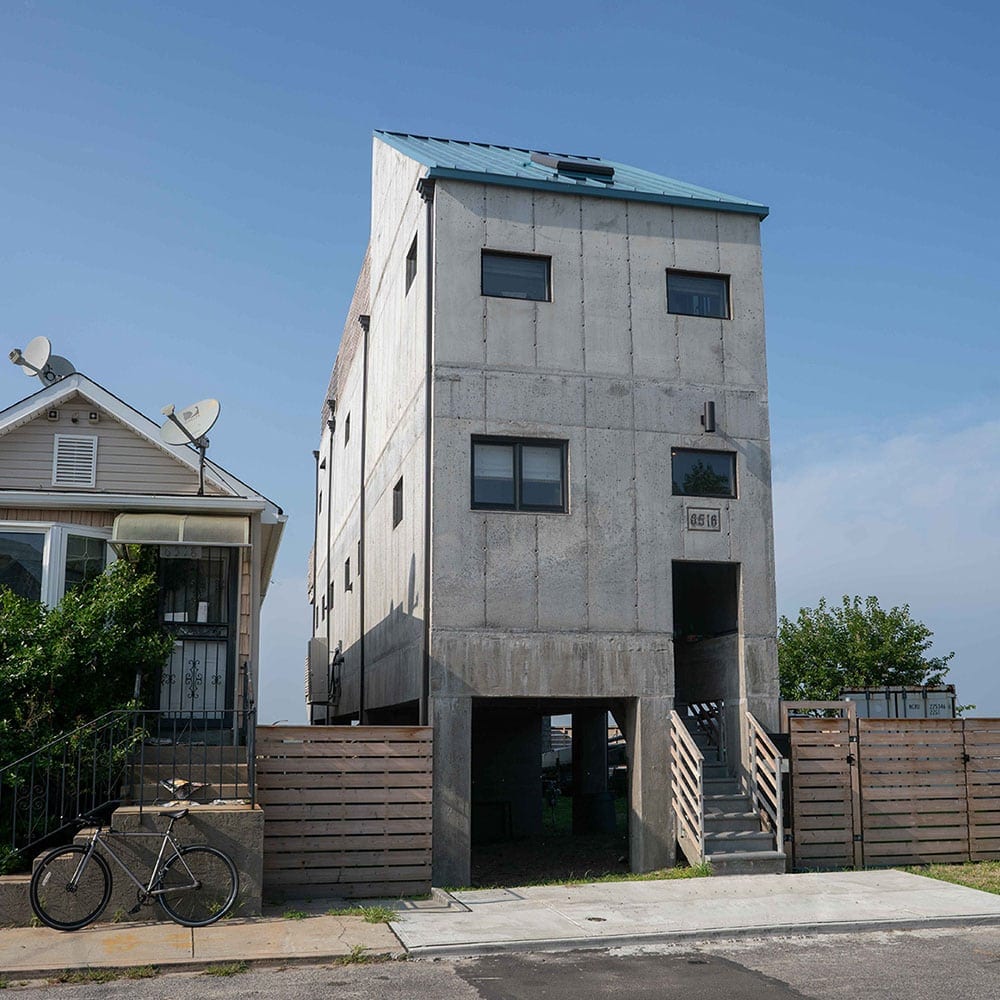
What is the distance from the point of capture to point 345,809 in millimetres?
13961

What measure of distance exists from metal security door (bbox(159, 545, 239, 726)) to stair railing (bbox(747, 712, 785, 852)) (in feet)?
22.8

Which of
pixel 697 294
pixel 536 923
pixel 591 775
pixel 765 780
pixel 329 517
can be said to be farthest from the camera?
pixel 329 517

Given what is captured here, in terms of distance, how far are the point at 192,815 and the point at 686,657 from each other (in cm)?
921

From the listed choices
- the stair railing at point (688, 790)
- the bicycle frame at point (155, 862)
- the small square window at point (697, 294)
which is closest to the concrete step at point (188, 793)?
the bicycle frame at point (155, 862)

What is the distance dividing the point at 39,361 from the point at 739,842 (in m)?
11.0

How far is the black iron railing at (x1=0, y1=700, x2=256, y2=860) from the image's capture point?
483 inches

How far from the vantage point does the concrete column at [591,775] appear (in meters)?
23.8

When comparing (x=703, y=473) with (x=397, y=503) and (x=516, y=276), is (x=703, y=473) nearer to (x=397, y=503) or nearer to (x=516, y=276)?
(x=516, y=276)

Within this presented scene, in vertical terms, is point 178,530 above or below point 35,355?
below

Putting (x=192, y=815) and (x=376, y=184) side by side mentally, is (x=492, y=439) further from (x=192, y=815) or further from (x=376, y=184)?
(x=376, y=184)

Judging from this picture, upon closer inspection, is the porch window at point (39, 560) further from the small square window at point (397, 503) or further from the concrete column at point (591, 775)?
the concrete column at point (591, 775)

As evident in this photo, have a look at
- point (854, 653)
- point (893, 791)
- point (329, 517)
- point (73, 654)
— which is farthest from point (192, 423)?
point (854, 653)

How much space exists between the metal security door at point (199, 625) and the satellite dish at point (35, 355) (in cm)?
297

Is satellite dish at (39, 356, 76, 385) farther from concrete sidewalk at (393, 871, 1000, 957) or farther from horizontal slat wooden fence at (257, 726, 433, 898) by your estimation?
concrete sidewalk at (393, 871, 1000, 957)
